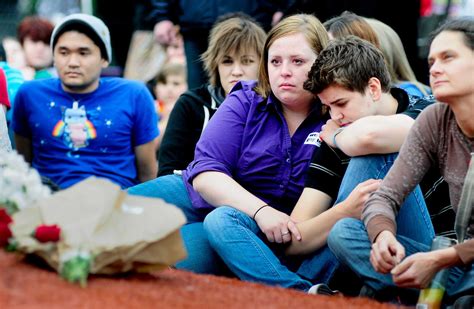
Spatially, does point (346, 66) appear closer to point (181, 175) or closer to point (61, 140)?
point (181, 175)

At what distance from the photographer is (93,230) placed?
306 centimetres

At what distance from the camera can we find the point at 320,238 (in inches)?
158

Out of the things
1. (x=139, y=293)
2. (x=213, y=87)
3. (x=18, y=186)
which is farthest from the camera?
(x=213, y=87)

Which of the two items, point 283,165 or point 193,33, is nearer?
point 283,165

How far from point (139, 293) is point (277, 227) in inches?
47.7

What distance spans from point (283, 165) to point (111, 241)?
4.51 ft

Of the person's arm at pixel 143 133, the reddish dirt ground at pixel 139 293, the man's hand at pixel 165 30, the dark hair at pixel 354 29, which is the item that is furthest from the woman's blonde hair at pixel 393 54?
the reddish dirt ground at pixel 139 293

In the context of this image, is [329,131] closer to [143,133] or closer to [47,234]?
[47,234]

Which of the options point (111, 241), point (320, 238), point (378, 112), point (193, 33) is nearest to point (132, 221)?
point (111, 241)

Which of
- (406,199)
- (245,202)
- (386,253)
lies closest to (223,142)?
(245,202)

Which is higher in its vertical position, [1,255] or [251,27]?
[251,27]

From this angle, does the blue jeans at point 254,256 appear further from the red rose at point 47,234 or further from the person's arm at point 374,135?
the red rose at point 47,234

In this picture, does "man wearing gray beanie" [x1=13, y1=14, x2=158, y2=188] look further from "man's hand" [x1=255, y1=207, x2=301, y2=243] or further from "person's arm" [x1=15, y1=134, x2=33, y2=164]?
"man's hand" [x1=255, y1=207, x2=301, y2=243]

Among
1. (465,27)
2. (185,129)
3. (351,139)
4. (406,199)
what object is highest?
(465,27)
